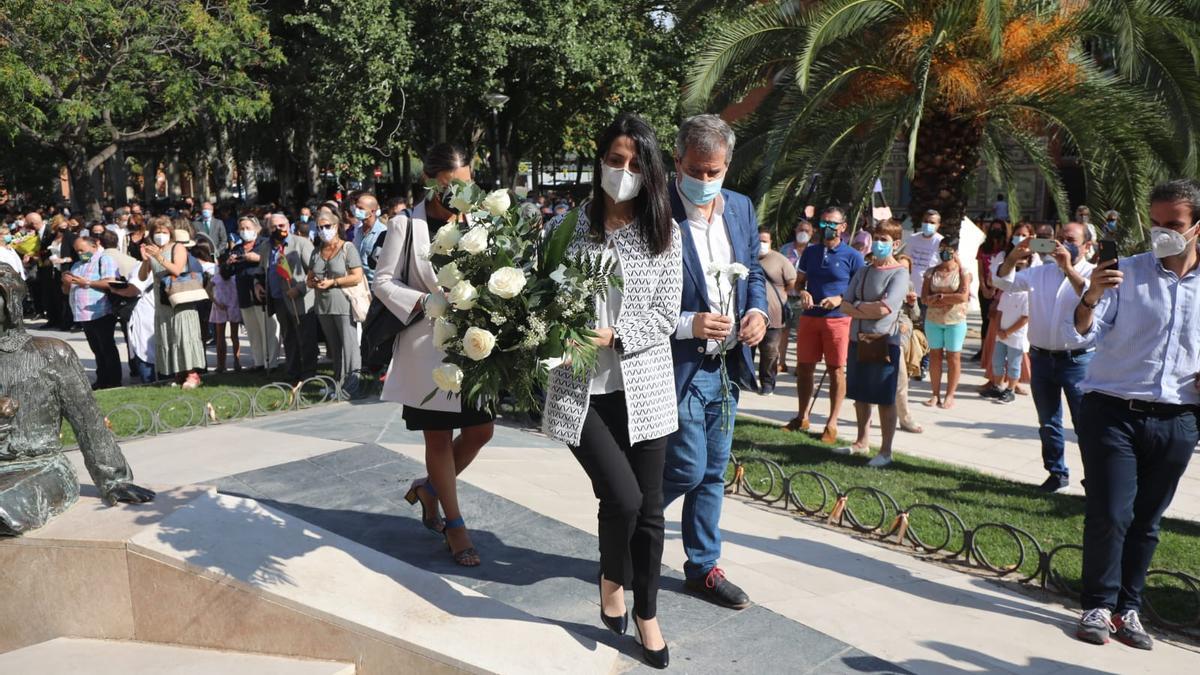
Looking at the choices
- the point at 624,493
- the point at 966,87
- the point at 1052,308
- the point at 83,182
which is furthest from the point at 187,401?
the point at 83,182

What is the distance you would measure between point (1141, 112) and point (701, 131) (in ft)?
31.0

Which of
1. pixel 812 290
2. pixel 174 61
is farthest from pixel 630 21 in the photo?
pixel 812 290

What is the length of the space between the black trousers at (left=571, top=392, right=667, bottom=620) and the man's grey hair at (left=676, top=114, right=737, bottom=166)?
1.00 metres

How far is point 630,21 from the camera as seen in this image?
22750 mm

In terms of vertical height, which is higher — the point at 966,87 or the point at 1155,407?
the point at 966,87

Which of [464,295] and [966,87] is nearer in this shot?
[464,295]

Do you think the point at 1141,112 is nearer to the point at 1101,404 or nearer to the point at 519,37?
the point at 1101,404

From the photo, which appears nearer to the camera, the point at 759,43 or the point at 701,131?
the point at 701,131

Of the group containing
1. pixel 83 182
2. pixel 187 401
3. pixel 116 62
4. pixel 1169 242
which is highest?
pixel 116 62

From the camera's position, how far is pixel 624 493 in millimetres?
3613

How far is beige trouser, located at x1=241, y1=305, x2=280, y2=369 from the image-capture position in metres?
11.5

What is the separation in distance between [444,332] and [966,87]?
9685mm

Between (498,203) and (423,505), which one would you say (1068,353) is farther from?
(498,203)

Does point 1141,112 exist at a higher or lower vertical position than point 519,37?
lower
